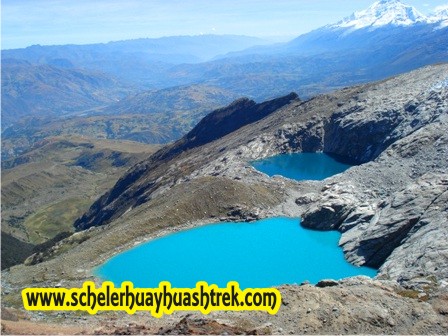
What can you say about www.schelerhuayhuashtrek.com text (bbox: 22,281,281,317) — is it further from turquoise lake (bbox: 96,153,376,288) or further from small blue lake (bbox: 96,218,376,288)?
turquoise lake (bbox: 96,153,376,288)

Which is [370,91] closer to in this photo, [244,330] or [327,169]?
[327,169]

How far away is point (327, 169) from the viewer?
4879 inches

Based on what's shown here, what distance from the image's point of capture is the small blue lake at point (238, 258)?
64.1m

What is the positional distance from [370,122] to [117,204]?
79.1 metres

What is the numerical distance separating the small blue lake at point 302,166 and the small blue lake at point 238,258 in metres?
36.3

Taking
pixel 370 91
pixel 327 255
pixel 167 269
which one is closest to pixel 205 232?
pixel 167 269

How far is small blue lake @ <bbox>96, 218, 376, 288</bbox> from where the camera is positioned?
6412 centimetres

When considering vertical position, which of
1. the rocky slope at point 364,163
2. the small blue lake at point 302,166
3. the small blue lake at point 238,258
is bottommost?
the small blue lake at point 238,258

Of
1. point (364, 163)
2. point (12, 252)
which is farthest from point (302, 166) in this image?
point (12, 252)

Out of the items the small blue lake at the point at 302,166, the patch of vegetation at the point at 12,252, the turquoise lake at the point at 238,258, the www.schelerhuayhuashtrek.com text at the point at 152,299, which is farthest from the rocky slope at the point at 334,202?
the patch of vegetation at the point at 12,252

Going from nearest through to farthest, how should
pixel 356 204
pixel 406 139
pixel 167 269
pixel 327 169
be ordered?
pixel 167 269
pixel 356 204
pixel 406 139
pixel 327 169

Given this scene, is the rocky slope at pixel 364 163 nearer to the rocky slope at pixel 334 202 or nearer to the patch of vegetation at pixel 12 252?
the rocky slope at pixel 334 202

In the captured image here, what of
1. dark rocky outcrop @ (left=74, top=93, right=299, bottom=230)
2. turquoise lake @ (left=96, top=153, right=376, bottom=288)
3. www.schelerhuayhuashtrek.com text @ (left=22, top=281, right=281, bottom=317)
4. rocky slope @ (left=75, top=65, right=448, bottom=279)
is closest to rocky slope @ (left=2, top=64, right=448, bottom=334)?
rocky slope @ (left=75, top=65, right=448, bottom=279)

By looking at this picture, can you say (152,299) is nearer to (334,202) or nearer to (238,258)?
(238,258)
